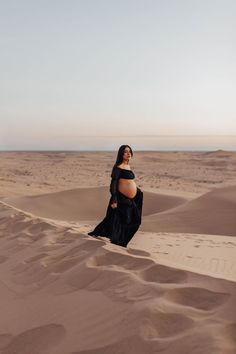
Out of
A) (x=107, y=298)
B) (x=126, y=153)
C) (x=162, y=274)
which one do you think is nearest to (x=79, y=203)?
(x=126, y=153)

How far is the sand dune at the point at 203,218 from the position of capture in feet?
34.8

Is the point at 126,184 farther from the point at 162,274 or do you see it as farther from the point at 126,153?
the point at 162,274

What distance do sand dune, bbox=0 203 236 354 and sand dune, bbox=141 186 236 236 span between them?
5.85 m

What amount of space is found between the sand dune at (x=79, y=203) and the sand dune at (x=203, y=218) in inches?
89.5

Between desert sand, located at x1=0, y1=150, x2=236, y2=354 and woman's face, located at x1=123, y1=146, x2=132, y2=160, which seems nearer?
desert sand, located at x1=0, y1=150, x2=236, y2=354

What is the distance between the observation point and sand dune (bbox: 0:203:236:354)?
2.74 m

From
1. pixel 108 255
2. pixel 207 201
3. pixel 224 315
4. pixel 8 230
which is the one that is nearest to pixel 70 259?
pixel 108 255

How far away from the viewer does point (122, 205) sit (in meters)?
6.66

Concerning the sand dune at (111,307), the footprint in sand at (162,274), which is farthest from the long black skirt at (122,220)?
the footprint in sand at (162,274)

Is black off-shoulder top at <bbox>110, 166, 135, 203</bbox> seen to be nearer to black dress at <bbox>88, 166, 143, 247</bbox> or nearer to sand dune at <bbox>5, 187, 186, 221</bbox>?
black dress at <bbox>88, 166, 143, 247</bbox>

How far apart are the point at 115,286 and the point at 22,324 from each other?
2.79 ft

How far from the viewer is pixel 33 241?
6.17 metres

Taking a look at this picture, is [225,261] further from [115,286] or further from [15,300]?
[15,300]

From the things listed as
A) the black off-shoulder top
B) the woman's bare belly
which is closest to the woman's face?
the black off-shoulder top
